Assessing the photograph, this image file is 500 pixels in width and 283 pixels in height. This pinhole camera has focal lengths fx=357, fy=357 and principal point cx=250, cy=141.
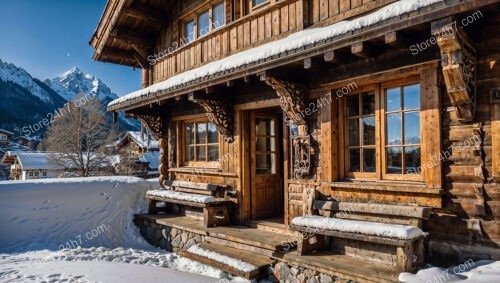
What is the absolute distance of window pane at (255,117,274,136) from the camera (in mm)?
7479

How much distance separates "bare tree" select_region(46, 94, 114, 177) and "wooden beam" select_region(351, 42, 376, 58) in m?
26.1

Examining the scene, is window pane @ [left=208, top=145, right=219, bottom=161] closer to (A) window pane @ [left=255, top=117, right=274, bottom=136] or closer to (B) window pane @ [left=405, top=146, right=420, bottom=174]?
(A) window pane @ [left=255, top=117, right=274, bottom=136]

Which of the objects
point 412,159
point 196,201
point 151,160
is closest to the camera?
point 412,159

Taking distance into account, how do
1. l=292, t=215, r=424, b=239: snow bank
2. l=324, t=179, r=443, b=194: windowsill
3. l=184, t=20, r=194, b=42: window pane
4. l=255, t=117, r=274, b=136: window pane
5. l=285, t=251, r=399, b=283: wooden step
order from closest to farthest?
l=292, t=215, r=424, b=239: snow bank → l=285, t=251, r=399, b=283: wooden step → l=324, t=179, r=443, b=194: windowsill → l=255, t=117, r=274, b=136: window pane → l=184, t=20, r=194, b=42: window pane

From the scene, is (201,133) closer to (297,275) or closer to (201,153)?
(201,153)

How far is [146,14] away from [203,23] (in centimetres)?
175

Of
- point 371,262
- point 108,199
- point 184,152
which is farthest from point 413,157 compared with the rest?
point 108,199

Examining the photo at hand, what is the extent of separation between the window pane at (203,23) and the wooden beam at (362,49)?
4654 millimetres

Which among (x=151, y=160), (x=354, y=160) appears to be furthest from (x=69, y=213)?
(x=151, y=160)

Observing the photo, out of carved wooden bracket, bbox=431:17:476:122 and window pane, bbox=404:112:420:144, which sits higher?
carved wooden bracket, bbox=431:17:476:122

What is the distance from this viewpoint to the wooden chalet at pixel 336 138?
4000 millimetres

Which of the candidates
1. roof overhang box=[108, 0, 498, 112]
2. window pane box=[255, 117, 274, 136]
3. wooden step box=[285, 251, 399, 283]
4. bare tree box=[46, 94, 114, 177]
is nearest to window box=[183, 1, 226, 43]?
roof overhang box=[108, 0, 498, 112]

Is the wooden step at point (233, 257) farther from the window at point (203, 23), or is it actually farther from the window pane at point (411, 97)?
the window at point (203, 23)

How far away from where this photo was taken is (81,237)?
329 inches
